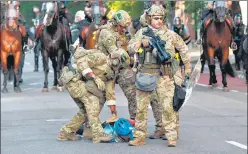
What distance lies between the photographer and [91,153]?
1224 cm

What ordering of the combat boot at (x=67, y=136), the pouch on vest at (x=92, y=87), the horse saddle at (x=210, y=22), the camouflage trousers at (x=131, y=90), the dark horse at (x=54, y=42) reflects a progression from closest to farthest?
the pouch on vest at (x=92, y=87)
the combat boot at (x=67, y=136)
the camouflage trousers at (x=131, y=90)
the horse saddle at (x=210, y=22)
the dark horse at (x=54, y=42)

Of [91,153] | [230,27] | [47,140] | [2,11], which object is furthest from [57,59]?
[91,153]

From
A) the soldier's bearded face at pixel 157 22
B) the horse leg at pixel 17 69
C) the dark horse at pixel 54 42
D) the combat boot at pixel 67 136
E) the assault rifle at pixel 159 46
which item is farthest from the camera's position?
the horse leg at pixel 17 69

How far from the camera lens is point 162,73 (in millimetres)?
12641

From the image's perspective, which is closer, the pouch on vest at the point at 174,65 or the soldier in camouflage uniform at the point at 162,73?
the soldier in camouflage uniform at the point at 162,73

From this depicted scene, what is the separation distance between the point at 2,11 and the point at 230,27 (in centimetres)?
671

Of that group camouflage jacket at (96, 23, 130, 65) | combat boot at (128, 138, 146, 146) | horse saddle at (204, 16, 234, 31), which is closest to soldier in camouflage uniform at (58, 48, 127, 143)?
camouflage jacket at (96, 23, 130, 65)

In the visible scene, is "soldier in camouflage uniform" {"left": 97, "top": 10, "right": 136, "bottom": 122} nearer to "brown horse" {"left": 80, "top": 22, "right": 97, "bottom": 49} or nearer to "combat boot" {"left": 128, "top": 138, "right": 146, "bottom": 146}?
"combat boot" {"left": 128, "top": 138, "right": 146, "bottom": 146}

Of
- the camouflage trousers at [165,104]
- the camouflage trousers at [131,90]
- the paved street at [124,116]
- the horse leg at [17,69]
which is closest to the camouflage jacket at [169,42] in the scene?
the camouflage trousers at [165,104]

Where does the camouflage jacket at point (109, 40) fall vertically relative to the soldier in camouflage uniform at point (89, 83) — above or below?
above

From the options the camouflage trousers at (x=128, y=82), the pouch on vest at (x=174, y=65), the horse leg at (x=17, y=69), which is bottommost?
the horse leg at (x=17, y=69)

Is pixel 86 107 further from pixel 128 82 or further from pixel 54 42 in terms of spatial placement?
pixel 54 42

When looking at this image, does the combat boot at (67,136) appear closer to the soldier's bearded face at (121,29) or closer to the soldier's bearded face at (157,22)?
the soldier's bearded face at (121,29)

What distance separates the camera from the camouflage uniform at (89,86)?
13078 mm
